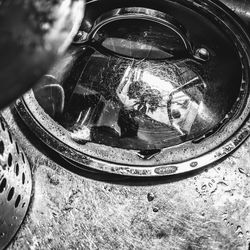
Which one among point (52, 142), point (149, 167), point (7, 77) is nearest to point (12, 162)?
point (52, 142)

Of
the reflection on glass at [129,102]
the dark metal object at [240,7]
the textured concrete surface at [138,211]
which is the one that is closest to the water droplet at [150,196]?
the textured concrete surface at [138,211]

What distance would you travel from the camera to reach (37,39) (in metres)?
0.60

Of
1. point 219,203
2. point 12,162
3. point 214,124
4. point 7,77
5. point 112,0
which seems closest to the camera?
point 7,77

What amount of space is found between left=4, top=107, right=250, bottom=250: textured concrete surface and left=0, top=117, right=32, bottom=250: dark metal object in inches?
1.5

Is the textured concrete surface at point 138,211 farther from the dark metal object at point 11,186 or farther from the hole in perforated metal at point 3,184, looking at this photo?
the hole in perforated metal at point 3,184

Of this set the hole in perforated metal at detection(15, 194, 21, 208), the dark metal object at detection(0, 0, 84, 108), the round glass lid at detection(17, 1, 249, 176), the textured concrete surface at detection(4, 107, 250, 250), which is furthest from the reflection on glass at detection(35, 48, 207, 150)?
the dark metal object at detection(0, 0, 84, 108)

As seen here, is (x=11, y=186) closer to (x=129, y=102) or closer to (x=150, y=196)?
(x=150, y=196)

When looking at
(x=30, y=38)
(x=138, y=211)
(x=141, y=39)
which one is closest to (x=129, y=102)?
(x=141, y=39)

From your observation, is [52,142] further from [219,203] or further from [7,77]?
[7,77]

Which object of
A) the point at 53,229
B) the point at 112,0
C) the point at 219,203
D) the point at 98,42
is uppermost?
the point at 112,0

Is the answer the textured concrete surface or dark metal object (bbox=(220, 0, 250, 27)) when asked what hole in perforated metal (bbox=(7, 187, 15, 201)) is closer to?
the textured concrete surface

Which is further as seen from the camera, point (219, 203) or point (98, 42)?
point (98, 42)

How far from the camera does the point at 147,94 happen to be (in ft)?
4.84

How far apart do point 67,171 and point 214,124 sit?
1.70ft
